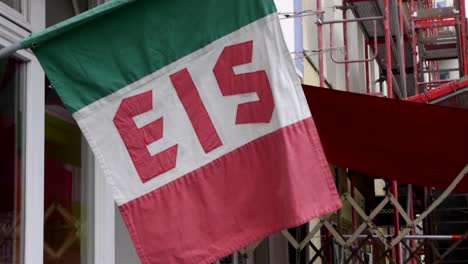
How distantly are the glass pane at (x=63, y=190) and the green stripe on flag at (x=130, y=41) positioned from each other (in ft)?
5.07

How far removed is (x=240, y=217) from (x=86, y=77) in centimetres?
70

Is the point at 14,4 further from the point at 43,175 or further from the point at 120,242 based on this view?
the point at 120,242

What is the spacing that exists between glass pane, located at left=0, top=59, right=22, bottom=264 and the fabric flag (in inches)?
45.3

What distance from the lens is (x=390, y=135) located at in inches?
258

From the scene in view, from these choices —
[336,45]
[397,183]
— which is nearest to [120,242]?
[397,183]

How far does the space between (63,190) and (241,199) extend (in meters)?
1.85

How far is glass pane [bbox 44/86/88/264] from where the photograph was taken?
4434 millimetres

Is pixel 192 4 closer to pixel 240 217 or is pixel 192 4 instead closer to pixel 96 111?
pixel 96 111

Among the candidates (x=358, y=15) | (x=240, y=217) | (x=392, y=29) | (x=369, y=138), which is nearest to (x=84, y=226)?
(x=240, y=217)

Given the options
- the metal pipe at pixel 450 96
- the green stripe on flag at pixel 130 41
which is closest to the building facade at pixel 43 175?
the green stripe on flag at pixel 130 41

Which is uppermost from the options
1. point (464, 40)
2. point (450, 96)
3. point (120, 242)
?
point (464, 40)

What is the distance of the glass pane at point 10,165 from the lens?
12.9 ft

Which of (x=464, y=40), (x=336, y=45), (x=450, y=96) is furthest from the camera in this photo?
(x=336, y=45)

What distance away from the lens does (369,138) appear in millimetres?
6684
